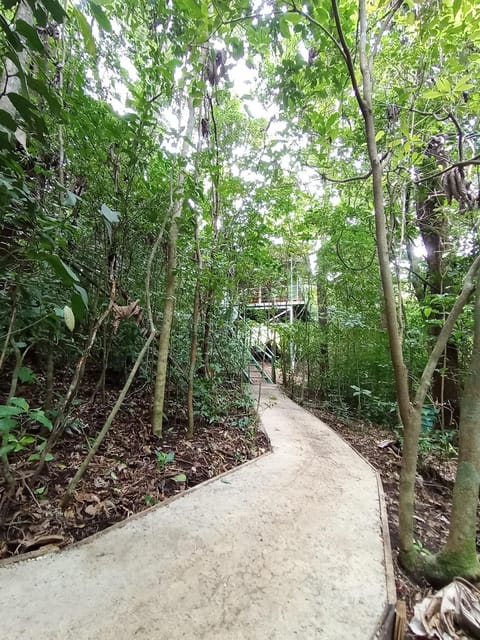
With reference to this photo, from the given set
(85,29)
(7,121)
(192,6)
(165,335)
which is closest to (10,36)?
(7,121)

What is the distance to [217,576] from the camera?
1.29 m

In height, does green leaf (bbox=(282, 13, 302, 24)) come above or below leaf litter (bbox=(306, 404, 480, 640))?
above

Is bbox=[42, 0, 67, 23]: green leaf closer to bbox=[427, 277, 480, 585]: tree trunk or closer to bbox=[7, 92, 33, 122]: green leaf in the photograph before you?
bbox=[7, 92, 33, 122]: green leaf

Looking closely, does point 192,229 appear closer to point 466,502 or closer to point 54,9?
point 54,9

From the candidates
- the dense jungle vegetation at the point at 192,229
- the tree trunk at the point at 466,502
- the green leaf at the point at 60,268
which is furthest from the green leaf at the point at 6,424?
the tree trunk at the point at 466,502

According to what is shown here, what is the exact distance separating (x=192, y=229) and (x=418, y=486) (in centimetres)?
315

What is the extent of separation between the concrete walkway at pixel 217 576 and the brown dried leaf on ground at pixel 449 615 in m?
0.15

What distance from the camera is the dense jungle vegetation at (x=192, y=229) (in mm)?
1442

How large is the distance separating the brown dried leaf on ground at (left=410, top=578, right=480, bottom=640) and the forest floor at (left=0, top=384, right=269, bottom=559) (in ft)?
4.65

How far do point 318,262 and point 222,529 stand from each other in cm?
513

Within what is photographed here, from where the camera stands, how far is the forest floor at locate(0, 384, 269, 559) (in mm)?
1487

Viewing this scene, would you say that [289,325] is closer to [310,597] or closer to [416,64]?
[416,64]

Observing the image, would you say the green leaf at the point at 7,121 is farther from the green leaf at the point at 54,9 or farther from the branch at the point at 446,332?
the branch at the point at 446,332

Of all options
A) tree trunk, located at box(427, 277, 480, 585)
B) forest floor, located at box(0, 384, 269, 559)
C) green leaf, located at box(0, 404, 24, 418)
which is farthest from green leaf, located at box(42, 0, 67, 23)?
tree trunk, located at box(427, 277, 480, 585)
